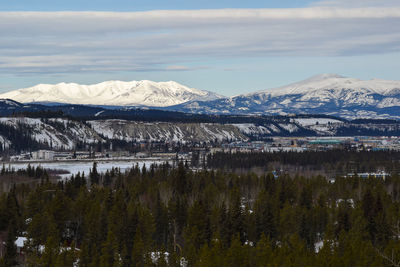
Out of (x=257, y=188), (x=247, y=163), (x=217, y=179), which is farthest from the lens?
(x=247, y=163)

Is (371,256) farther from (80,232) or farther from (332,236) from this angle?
(80,232)

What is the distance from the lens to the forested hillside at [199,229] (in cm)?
7456

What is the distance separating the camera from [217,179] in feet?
442

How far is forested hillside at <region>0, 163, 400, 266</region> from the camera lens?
7456cm

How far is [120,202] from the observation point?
98.4 meters

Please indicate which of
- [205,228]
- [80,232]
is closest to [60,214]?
[80,232]

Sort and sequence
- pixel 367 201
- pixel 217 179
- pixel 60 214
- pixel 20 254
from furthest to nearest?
pixel 217 179 → pixel 367 201 → pixel 60 214 → pixel 20 254

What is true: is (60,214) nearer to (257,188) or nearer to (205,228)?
(205,228)

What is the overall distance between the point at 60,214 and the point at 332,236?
36.4m

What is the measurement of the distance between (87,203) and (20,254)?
45.4 feet

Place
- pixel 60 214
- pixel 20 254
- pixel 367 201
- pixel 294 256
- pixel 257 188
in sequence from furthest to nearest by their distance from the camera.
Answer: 1. pixel 257 188
2. pixel 367 201
3. pixel 60 214
4. pixel 20 254
5. pixel 294 256

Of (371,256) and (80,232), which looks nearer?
(371,256)

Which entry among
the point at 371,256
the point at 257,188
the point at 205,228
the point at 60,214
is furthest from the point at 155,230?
the point at 257,188

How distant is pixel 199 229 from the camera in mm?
91188
